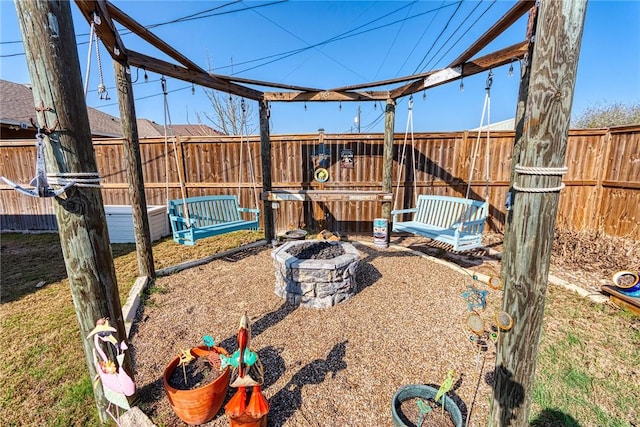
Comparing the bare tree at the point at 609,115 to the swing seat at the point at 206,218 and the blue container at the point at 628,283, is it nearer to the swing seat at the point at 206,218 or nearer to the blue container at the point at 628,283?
the blue container at the point at 628,283

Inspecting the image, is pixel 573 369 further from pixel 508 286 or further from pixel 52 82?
pixel 52 82

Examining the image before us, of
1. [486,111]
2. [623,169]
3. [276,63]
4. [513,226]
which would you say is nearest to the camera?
[513,226]

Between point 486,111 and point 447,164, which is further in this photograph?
point 447,164

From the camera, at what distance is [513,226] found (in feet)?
4.12

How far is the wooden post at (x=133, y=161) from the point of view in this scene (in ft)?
9.52

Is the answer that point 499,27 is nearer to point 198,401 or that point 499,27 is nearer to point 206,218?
point 198,401

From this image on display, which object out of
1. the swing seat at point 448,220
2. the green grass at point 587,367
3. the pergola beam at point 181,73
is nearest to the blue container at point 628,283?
the green grass at point 587,367

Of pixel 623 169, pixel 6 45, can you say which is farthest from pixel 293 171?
pixel 6 45

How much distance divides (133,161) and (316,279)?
8.06ft

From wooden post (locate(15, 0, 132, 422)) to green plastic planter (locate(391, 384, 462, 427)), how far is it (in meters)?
1.67

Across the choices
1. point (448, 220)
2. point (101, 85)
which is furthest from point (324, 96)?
point (101, 85)

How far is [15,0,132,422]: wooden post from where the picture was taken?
1.25 metres

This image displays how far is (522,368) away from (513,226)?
0.67 m

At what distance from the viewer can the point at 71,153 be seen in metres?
1.38
